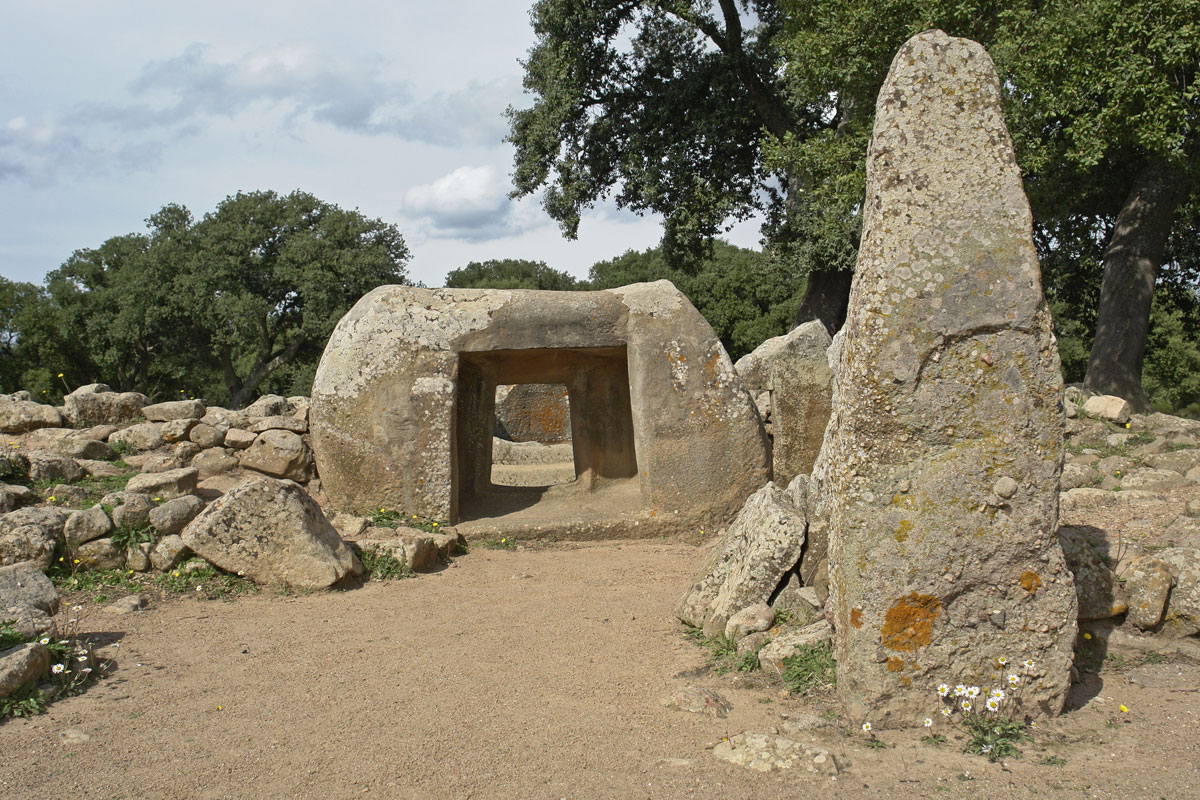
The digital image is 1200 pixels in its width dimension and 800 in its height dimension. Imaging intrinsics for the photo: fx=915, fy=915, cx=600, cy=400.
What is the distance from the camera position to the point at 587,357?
9414 mm

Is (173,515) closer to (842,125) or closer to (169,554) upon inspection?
(169,554)

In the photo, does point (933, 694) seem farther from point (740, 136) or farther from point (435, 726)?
point (740, 136)

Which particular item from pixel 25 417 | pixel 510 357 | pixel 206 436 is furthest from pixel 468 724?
pixel 25 417

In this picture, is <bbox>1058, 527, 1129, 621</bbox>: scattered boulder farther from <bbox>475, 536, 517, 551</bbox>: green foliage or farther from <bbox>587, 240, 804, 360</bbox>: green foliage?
<bbox>587, 240, 804, 360</bbox>: green foliage

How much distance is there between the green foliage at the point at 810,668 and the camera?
4.15m

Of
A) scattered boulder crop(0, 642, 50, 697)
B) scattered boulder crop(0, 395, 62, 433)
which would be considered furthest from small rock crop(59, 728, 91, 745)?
scattered boulder crop(0, 395, 62, 433)

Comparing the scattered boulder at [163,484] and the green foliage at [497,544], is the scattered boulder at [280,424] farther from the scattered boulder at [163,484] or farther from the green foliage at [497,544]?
the green foliage at [497,544]

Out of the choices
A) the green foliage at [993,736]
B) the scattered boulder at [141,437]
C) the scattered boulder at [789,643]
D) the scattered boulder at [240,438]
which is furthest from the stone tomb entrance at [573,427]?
the green foliage at [993,736]

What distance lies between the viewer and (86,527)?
247 inches

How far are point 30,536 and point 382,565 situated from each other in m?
2.29

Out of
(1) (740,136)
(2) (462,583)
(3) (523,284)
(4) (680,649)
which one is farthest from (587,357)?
(3) (523,284)

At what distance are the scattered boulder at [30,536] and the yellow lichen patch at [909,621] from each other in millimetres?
5302

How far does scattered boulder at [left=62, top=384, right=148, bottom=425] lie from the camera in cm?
969

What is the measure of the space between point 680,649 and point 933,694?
5.25 ft
